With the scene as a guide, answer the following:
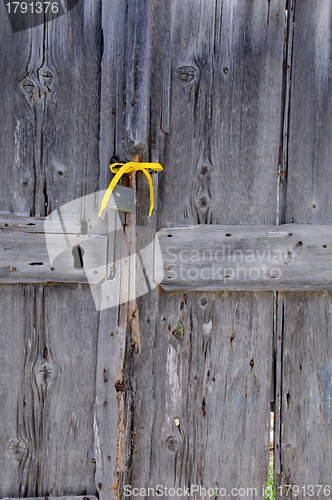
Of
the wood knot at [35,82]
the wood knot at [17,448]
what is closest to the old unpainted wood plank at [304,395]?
the wood knot at [17,448]

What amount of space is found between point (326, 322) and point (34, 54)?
1.58 metres

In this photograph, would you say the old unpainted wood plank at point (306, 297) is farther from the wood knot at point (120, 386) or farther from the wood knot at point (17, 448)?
the wood knot at point (17, 448)

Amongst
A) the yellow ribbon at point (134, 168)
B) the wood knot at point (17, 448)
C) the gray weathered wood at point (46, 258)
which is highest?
the yellow ribbon at point (134, 168)

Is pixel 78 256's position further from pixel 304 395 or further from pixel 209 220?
pixel 304 395

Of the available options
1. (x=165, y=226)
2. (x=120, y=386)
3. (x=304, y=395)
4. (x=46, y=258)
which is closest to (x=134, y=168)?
(x=165, y=226)

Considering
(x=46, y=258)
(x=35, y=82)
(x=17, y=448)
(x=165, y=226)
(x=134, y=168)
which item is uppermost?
(x=35, y=82)

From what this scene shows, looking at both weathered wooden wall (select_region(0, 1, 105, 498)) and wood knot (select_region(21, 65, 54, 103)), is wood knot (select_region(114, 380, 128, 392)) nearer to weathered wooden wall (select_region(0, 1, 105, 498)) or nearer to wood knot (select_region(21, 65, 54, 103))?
weathered wooden wall (select_region(0, 1, 105, 498))

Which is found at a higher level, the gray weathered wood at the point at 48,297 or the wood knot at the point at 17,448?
the gray weathered wood at the point at 48,297

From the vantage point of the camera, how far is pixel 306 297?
4.84ft

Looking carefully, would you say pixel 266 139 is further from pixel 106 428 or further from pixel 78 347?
pixel 106 428

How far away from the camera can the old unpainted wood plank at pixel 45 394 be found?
4.44 feet

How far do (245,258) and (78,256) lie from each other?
64cm

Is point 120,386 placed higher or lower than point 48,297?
lower

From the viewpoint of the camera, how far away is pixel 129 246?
4.48 ft
